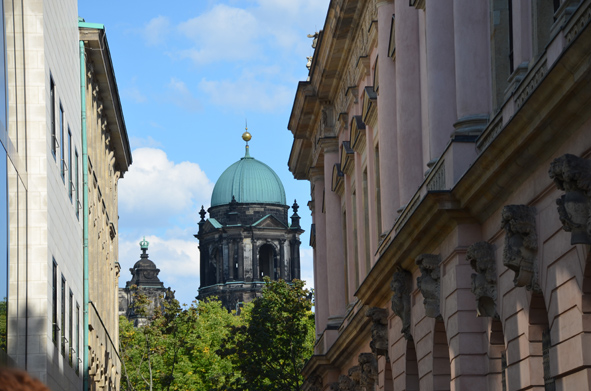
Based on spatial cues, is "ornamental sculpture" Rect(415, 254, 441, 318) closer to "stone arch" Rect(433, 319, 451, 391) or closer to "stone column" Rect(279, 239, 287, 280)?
"stone arch" Rect(433, 319, 451, 391)

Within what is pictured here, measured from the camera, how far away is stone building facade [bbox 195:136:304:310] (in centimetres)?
13075

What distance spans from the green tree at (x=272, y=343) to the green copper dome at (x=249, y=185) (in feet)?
259

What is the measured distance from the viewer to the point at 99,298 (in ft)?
146

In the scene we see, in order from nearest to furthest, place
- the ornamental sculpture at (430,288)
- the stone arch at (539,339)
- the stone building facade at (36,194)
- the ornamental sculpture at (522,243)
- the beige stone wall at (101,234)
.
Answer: the ornamental sculpture at (522,243) → the stone arch at (539,339) → the ornamental sculpture at (430,288) → the stone building facade at (36,194) → the beige stone wall at (101,234)

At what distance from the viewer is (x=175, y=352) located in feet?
211

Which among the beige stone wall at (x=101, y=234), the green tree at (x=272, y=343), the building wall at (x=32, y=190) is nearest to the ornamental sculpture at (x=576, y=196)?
the building wall at (x=32, y=190)

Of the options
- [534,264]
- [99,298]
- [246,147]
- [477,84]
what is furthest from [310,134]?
[246,147]

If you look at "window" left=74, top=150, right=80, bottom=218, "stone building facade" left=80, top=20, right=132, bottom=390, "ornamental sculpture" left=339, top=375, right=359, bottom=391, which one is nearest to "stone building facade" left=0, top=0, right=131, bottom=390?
"window" left=74, top=150, right=80, bottom=218

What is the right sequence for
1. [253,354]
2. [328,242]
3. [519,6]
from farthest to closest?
[253,354] < [328,242] < [519,6]

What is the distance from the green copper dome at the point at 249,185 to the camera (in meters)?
132

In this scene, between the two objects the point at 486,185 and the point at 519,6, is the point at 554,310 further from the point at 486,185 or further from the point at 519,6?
the point at 519,6

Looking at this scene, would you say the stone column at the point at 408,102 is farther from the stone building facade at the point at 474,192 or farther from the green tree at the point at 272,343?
the green tree at the point at 272,343

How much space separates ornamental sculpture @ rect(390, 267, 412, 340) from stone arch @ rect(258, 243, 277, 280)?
107742mm

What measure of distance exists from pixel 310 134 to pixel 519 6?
100.0 ft
